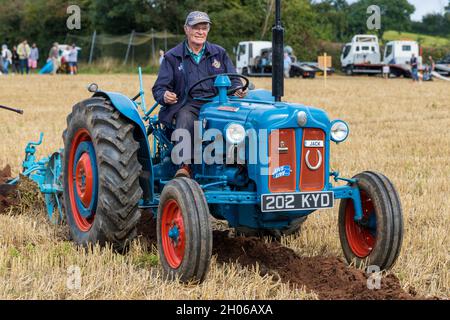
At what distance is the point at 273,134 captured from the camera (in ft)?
14.9

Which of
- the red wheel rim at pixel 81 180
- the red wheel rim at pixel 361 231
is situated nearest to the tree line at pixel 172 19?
the red wheel rim at pixel 81 180

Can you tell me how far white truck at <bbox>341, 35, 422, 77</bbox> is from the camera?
1515 inches

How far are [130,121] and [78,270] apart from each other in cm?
125

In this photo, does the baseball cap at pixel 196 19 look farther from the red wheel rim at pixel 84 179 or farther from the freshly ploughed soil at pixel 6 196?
the freshly ploughed soil at pixel 6 196

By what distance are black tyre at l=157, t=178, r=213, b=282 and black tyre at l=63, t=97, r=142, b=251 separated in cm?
40

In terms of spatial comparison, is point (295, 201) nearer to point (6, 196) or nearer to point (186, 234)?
point (186, 234)

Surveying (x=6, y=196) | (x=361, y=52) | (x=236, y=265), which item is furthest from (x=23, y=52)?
(x=236, y=265)

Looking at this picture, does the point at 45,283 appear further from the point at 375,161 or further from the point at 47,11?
the point at 47,11

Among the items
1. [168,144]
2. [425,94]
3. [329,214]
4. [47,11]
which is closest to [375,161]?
[329,214]

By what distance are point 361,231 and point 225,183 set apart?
41.8 inches

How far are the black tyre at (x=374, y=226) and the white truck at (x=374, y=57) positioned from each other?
3326 cm

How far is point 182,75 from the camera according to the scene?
538 centimetres

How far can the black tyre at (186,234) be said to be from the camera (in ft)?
13.8

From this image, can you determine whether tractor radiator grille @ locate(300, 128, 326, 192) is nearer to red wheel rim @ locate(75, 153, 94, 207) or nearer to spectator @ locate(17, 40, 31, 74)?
red wheel rim @ locate(75, 153, 94, 207)
